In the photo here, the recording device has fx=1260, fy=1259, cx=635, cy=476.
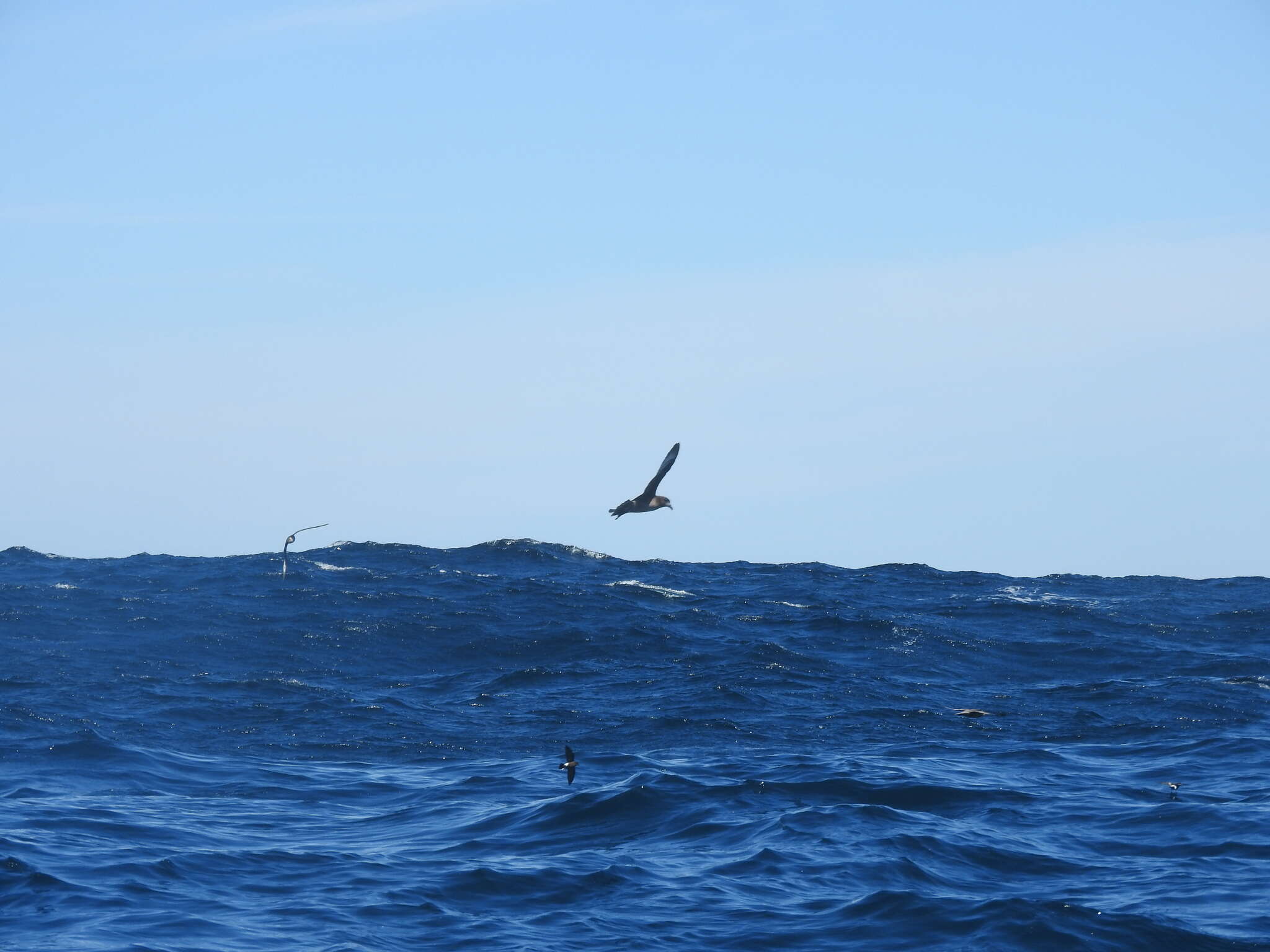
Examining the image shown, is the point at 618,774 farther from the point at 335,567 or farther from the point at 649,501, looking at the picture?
the point at 335,567

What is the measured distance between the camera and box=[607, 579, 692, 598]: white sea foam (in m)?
45.0

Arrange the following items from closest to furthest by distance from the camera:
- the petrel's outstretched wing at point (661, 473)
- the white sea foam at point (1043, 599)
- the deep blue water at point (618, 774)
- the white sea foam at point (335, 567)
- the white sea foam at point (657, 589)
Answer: the deep blue water at point (618, 774) → the petrel's outstretched wing at point (661, 473) → the white sea foam at point (657, 589) → the white sea foam at point (1043, 599) → the white sea foam at point (335, 567)

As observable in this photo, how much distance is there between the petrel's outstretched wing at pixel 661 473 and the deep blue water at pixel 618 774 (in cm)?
508

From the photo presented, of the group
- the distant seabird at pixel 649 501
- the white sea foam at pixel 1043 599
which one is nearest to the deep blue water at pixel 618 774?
the white sea foam at pixel 1043 599

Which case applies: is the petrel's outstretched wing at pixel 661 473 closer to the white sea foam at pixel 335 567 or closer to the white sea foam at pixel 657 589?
the white sea foam at pixel 657 589

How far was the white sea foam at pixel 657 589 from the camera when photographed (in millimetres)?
45031

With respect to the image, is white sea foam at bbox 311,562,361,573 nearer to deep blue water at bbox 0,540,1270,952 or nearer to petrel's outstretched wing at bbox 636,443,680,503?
deep blue water at bbox 0,540,1270,952

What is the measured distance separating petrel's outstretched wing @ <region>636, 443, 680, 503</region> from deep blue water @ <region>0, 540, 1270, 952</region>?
16.7 feet

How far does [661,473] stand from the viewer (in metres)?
22.4

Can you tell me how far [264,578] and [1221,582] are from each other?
4161cm

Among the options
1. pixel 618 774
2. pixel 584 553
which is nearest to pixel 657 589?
pixel 584 553

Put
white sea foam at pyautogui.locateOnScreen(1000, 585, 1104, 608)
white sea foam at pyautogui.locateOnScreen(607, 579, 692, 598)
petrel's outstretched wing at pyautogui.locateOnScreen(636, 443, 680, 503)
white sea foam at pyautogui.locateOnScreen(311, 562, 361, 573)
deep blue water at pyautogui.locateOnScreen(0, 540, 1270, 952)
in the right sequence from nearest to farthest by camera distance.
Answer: deep blue water at pyautogui.locateOnScreen(0, 540, 1270, 952), petrel's outstretched wing at pyautogui.locateOnScreen(636, 443, 680, 503), white sea foam at pyautogui.locateOnScreen(607, 579, 692, 598), white sea foam at pyautogui.locateOnScreen(1000, 585, 1104, 608), white sea foam at pyautogui.locateOnScreen(311, 562, 361, 573)

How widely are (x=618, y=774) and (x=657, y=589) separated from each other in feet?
75.6

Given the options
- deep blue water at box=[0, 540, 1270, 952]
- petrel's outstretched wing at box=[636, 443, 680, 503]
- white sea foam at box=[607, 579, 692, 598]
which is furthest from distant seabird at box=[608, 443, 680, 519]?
white sea foam at box=[607, 579, 692, 598]
